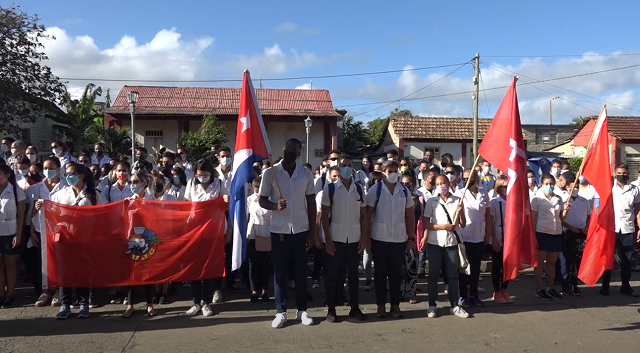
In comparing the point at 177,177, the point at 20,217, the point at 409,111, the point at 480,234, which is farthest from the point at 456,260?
the point at 409,111

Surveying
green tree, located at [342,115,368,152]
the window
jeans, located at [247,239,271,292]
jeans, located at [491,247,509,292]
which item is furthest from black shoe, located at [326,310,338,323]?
the window

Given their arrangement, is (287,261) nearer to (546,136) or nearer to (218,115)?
(218,115)

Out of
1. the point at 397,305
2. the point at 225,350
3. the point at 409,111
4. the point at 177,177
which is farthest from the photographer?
the point at 409,111

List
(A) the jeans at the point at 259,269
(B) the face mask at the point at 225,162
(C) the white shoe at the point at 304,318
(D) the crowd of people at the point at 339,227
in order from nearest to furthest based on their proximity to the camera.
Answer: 1. (C) the white shoe at the point at 304,318
2. (D) the crowd of people at the point at 339,227
3. (A) the jeans at the point at 259,269
4. (B) the face mask at the point at 225,162

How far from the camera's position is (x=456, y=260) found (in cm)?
686

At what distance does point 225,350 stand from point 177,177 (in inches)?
133

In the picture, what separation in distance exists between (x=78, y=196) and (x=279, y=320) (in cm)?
313

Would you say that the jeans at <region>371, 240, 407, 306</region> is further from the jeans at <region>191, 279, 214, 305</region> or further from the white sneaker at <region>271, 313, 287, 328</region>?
the jeans at <region>191, 279, 214, 305</region>

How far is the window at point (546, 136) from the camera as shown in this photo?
152 feet

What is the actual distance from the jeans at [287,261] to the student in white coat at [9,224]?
11.3 feet

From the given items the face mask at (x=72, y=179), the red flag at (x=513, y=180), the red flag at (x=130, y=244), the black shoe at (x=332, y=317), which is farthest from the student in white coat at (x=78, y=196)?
the red flag at (x=513, y=180)

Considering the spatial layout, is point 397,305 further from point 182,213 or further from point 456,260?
point 182,213

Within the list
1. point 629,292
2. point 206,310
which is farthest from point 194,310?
point 629,292

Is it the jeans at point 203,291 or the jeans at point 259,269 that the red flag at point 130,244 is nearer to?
the jeans at point 203,291
